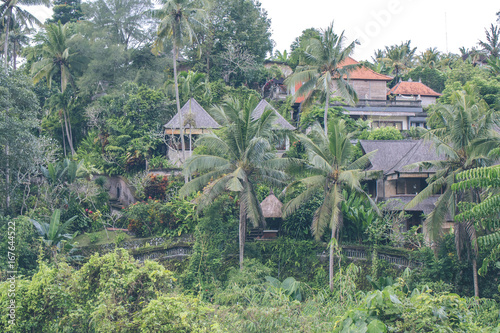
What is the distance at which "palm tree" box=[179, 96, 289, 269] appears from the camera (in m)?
18.7

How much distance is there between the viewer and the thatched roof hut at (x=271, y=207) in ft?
68.8

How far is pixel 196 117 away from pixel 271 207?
32.5 ft

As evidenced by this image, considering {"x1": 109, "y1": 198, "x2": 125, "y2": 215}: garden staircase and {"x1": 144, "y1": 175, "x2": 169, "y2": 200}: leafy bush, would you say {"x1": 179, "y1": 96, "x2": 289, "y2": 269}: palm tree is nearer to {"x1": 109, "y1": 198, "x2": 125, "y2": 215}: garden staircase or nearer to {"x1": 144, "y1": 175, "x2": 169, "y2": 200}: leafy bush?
{"x1": 144, "y1": 175, "x2": 169, "y2": 200}: leafy bush

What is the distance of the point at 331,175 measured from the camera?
18719mm

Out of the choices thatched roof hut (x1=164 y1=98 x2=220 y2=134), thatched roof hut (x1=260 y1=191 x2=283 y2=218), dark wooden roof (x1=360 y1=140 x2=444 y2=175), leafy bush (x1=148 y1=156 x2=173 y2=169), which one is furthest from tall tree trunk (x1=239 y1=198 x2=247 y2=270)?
thatched roof hut (x1=164 y1=98 x2=220 y2=134)

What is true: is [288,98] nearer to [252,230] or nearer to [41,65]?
[252,230]

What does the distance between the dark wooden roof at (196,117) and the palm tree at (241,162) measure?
8658 mm

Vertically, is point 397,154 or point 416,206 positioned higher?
point 397,154

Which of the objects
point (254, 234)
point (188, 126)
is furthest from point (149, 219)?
point (188, 126)

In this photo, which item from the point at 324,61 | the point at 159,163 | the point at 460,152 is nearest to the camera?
the point at 460,152

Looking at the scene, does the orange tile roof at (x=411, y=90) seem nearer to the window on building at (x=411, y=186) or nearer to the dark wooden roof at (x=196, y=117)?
the window on building at (x=411, y=186)

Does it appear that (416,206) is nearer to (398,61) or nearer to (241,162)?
(241,162)

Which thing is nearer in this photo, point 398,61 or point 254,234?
point 254,234

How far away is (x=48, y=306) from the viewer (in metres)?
10.3
